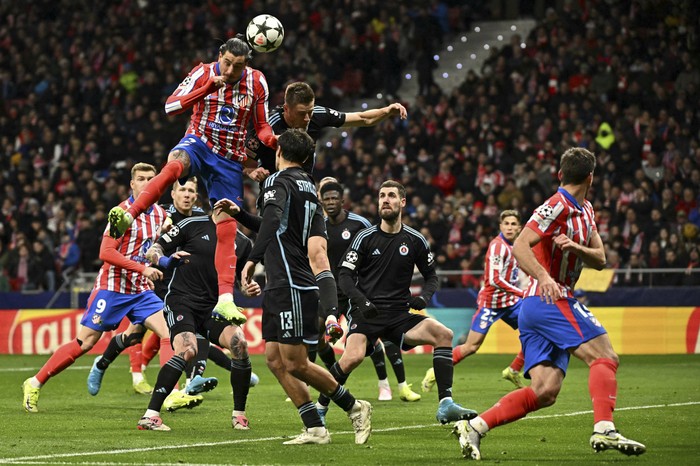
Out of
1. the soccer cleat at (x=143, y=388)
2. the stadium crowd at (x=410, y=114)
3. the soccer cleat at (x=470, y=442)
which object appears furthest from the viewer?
the stadium crowd at (x=410, y=114)

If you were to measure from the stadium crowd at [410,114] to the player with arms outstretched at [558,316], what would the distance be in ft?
44.7

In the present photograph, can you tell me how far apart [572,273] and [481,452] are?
1.51 meters

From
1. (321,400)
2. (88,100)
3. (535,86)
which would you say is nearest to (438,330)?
(321,400)

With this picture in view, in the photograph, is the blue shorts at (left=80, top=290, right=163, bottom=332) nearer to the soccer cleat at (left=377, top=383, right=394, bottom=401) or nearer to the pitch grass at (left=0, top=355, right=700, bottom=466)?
the pitch grass at (left=0, top=355, right=700, bottom=466)

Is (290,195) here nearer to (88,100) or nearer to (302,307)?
(302,307)

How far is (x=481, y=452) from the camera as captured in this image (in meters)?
8.70

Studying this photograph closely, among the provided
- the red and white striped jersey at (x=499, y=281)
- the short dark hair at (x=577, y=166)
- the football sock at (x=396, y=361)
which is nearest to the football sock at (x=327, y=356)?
the football sock at (x=396, y=361)

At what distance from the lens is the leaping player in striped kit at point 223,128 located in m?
10.3

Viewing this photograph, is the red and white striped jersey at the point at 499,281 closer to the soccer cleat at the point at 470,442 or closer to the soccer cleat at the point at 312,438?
the soccer cleat at the point at 312,438

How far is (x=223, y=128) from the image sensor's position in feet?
34.7

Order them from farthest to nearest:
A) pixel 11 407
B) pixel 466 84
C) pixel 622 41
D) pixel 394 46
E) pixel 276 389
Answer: pixel 394 46, pixel 466 84, pixel 622 41, pixel 276 389, pixel 11 407

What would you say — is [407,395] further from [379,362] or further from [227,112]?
[227,112]

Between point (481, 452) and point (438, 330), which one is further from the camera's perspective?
point (438, 330)

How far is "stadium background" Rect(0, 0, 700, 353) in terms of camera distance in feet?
75.4
